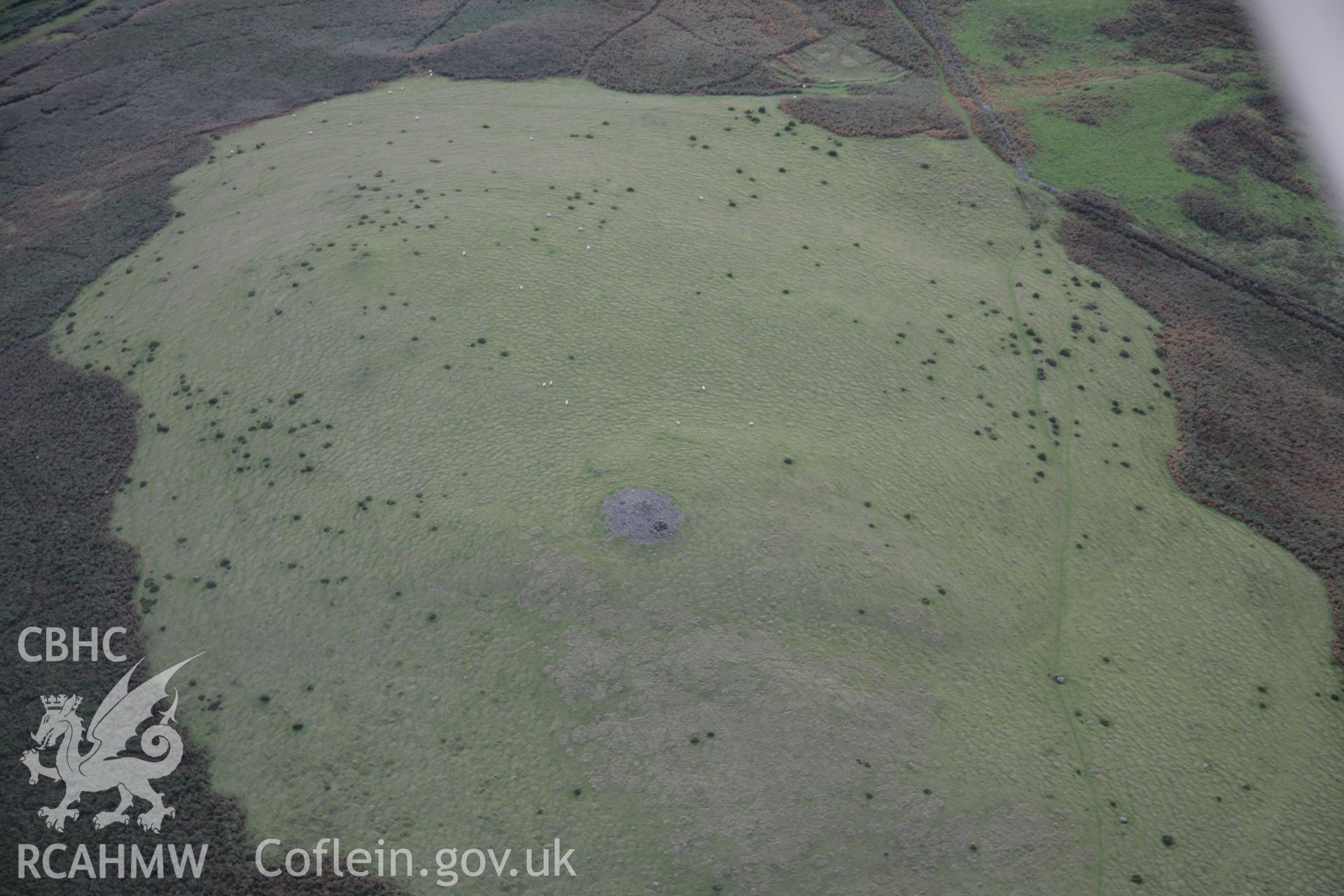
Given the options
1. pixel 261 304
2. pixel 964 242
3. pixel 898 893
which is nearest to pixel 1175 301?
pixel 964 242

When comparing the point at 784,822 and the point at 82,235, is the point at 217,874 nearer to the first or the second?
the point at 784,822

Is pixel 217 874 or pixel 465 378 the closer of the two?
pixel 217 874

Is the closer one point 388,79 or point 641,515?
point 641,515

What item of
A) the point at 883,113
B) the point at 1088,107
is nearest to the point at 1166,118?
the point at 1088,107

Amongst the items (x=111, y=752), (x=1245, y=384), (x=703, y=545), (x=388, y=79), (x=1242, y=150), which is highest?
(x=388, y=79)

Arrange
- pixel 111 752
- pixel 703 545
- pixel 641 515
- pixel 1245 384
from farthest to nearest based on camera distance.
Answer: pixel 1245 384 → pixel 641 515 → pixel 703 545 → pixel 111 752

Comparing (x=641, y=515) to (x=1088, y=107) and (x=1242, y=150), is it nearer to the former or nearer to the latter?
(x=1088, y=107)

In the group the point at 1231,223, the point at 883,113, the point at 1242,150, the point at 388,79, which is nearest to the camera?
the point at 1231,223

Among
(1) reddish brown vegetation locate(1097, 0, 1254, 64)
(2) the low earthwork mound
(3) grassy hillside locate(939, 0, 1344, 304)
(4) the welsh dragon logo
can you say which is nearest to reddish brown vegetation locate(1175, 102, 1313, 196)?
(3) grassy hillside locate(939, 0, 1344, 304)
